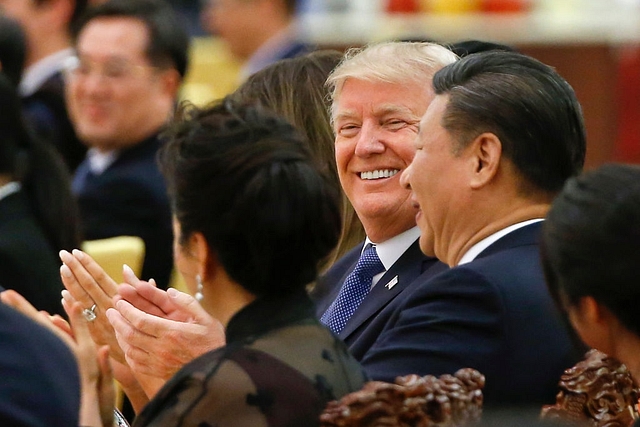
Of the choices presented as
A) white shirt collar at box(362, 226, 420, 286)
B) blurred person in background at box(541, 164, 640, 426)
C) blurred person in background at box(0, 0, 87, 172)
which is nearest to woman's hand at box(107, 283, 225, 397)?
white shirt collar at box(362, 226, 420, 286)

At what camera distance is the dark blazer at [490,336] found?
80.4 inches

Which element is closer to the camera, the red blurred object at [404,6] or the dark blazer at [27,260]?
the dark blazer at [27,260]

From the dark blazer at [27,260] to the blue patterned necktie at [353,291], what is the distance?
39.9 inches

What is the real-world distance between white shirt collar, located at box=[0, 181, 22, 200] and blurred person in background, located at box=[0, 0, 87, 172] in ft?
6.28

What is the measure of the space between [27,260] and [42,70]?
9.52 feet

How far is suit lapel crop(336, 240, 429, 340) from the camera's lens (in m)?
2.41

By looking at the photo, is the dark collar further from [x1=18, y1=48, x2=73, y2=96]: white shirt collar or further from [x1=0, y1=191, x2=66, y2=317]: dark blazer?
[x1=18, y1=48, x2=73, y2=96]: white shirt collar

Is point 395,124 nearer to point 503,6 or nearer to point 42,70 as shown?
point 42,70

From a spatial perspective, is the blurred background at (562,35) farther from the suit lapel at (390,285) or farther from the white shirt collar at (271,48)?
the suit lapel at (390,285)

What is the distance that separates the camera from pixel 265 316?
5.84 feet

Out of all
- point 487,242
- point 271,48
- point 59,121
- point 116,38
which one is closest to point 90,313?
point 487,242

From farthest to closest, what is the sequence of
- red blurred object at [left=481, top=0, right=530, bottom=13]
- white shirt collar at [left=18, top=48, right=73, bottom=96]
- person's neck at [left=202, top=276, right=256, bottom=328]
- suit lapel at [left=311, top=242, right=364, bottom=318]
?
1. red blurred object at [left=481, top=0, right=530, bottom=13]
2. white shirt collar at [left=18, top=48, right=73, bottom=96]
3. suit lapel at [left=311, top=242, right=364, bottom=318]
4. person's neck at [left=202, top=276, right=256, bottom=328]

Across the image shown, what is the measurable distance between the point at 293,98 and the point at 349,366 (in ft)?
4.01

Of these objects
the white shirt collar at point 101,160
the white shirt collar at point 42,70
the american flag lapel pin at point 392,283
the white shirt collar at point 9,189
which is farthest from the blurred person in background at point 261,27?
the american flag lapel pin at point 392,283
